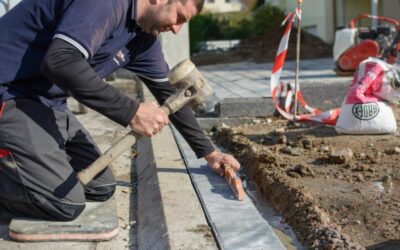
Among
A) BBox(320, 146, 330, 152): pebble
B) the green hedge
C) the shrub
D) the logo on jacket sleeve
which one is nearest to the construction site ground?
BBox(320, 146, 330, 152): pebble

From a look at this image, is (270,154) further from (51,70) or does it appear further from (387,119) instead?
(51,70)

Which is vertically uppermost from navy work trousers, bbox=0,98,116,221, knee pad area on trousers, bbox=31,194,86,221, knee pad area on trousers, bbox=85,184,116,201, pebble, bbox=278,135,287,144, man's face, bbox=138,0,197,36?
man's face, bbox=138,0,197,36

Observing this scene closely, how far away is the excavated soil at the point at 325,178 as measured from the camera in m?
3.40

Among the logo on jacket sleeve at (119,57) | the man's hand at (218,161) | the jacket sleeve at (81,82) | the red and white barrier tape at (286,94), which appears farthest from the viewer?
the red and white barrier tape at (286,94)

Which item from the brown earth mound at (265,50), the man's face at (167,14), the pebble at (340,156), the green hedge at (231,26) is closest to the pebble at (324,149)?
the pebble at (340,156)

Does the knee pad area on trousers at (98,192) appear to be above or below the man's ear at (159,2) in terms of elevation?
below

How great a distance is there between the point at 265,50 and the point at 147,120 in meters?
13.0

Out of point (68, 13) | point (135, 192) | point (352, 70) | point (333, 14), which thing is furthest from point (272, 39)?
point (68, 13)

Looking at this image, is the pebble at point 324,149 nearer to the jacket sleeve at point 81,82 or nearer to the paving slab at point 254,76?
the paving slab at point 254,76

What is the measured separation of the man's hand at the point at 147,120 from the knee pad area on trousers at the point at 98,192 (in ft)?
2.47

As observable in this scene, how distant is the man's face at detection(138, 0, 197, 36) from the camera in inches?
141

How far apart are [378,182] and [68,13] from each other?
2.20 m

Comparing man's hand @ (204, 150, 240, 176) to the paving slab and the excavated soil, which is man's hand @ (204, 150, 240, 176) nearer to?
the excavated soil

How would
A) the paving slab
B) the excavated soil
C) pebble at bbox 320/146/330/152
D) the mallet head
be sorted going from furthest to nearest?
the paving slab < pebble at bbox 320/146/330/152 < the mallet head < the excavated soil
